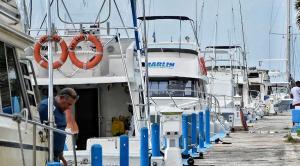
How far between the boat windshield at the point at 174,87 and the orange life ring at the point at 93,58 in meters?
10.5

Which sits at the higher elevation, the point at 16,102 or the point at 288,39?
the point at 288,39

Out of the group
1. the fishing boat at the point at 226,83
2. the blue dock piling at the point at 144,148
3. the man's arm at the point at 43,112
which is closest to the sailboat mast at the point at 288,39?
the fishing boat at the point at 226,83

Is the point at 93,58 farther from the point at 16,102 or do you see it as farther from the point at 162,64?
the point at 162,64

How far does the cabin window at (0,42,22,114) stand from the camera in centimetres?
616

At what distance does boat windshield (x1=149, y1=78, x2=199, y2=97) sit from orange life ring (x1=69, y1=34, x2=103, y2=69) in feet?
34.4

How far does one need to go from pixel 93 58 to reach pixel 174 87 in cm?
1089

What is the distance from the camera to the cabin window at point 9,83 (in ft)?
20.2

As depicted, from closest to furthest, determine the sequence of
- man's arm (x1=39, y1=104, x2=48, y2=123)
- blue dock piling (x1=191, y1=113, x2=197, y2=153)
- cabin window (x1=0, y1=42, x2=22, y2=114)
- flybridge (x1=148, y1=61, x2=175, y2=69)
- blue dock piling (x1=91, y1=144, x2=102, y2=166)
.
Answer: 1. cabin window (x1=0, y1=42, x2=22, y2=114)
2. blue dock piling (x1=91, y1=144, x2=102, y2=166)
3. man's arm (x1=39, y1=104, x2=48, y2=123)
4. blue dock piling (x1=191, y1=113, x2=197, y2=153)
5. flybridge (x1=148, y1=61, x2=175, y2=69)

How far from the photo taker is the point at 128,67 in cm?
1174

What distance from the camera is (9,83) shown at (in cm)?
641

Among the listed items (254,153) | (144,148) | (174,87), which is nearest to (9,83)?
(144,148)

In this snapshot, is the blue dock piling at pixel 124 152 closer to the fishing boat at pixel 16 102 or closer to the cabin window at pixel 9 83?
the fishing boat at pixel 16 102

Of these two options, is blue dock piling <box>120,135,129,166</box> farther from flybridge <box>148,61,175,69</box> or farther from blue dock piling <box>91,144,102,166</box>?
flybridge <box>148,61,175,69</box>

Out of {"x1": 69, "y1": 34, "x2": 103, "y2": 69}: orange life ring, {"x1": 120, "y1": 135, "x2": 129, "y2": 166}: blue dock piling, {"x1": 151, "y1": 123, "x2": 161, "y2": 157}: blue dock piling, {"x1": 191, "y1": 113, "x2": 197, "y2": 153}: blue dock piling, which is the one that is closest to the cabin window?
{"x1": 120, "y1": 135, "x2": 129, "y2": 166}: blue dock piling
